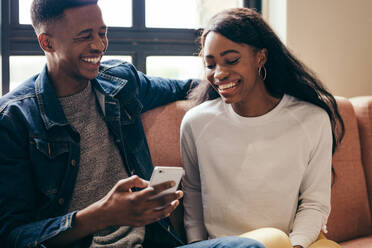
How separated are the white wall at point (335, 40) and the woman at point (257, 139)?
24.2 inches

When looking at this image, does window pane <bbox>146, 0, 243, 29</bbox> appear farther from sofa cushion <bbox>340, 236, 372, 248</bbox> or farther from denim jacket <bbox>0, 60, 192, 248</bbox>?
sofa cushion <bbox>340, 236, 372, 248</bbox>

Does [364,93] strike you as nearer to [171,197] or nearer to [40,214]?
[171,197]

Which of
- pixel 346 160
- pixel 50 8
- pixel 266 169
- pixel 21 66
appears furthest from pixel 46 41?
pixel 346 160

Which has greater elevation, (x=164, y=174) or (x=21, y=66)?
(x=21, y=66)

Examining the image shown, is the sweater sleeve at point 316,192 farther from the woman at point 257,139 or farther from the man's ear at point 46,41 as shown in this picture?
the man's ear at point 46,41

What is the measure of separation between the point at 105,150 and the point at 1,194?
1.12ft

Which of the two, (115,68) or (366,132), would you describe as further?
(366,132)

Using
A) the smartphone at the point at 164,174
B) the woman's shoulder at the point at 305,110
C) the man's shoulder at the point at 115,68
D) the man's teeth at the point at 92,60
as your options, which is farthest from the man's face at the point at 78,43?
the woman's shoulder at the point at 305,110

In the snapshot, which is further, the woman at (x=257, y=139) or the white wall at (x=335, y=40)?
the white wall at (x=335, y=40)

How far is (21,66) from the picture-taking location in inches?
77.8

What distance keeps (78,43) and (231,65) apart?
0.49 meters

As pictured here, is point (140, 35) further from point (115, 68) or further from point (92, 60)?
point (92, 60)

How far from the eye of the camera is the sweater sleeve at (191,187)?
151 centimetres

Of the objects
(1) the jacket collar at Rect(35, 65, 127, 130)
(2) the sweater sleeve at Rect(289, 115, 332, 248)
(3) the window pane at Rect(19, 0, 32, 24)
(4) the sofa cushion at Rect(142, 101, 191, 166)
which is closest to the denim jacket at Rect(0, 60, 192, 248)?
(1) the jacket collar at Rect(35, 65, 127, 130)
